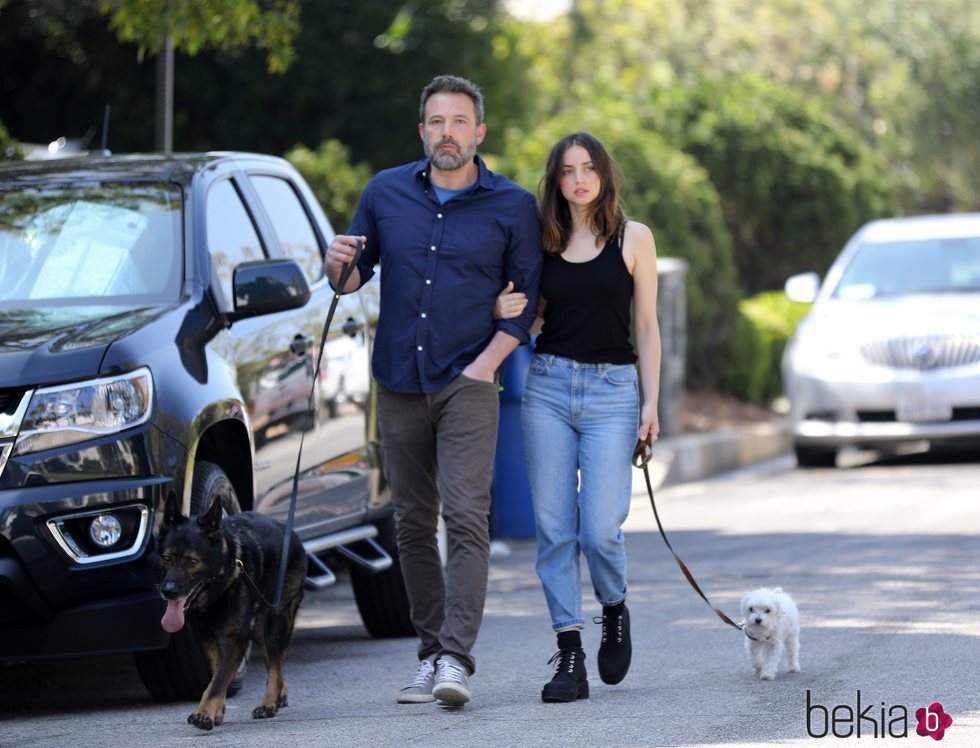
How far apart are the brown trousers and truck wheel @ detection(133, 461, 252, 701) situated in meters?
0.62

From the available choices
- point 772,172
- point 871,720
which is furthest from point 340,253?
point 772,172

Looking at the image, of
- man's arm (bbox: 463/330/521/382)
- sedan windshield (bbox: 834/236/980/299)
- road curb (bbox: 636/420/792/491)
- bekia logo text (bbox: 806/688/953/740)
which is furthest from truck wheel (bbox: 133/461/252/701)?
sedan windshield (bbox: 834/236/980/299)

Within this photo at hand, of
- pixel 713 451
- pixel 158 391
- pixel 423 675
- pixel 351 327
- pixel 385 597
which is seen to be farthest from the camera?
pixel 713 451

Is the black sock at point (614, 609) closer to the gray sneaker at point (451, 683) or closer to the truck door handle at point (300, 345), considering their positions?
the gray sneaker at point (451, 683)

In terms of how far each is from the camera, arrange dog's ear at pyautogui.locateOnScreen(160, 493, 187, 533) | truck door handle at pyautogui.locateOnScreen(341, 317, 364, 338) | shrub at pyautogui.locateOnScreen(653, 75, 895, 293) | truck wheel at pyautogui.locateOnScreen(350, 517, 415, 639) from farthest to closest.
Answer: shrub at pyautogui.locateOnScreen(653, 75, 895, 293) < truck wheel at pyautogui.locateOnScreen(350, 517, 415, 639) < truck door handle at pyautogui.locateOnScreen(341, 317, 364, 338) < dog's ear at pyautogui.locateOnScreen(160, 493, 187, 533)

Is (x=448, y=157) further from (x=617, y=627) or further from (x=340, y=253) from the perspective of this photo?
(x=617, y=627)

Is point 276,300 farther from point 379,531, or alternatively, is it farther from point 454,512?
point 379,531

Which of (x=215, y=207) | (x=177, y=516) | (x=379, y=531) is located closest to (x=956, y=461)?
(x=379, y=531)

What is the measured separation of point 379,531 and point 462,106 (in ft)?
8.79

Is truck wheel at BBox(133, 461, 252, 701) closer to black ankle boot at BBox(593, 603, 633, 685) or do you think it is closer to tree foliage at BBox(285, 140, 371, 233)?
black ankle boot at BBox(593, 603, 633, 685)

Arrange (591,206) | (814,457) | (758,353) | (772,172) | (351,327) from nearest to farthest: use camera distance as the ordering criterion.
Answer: (591,206) → (351,327) → (814,457) → (758,353) → (772,172)

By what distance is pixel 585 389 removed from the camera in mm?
6105

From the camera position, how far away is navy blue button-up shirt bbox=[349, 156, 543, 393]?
6.09m

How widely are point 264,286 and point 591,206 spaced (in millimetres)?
1277
